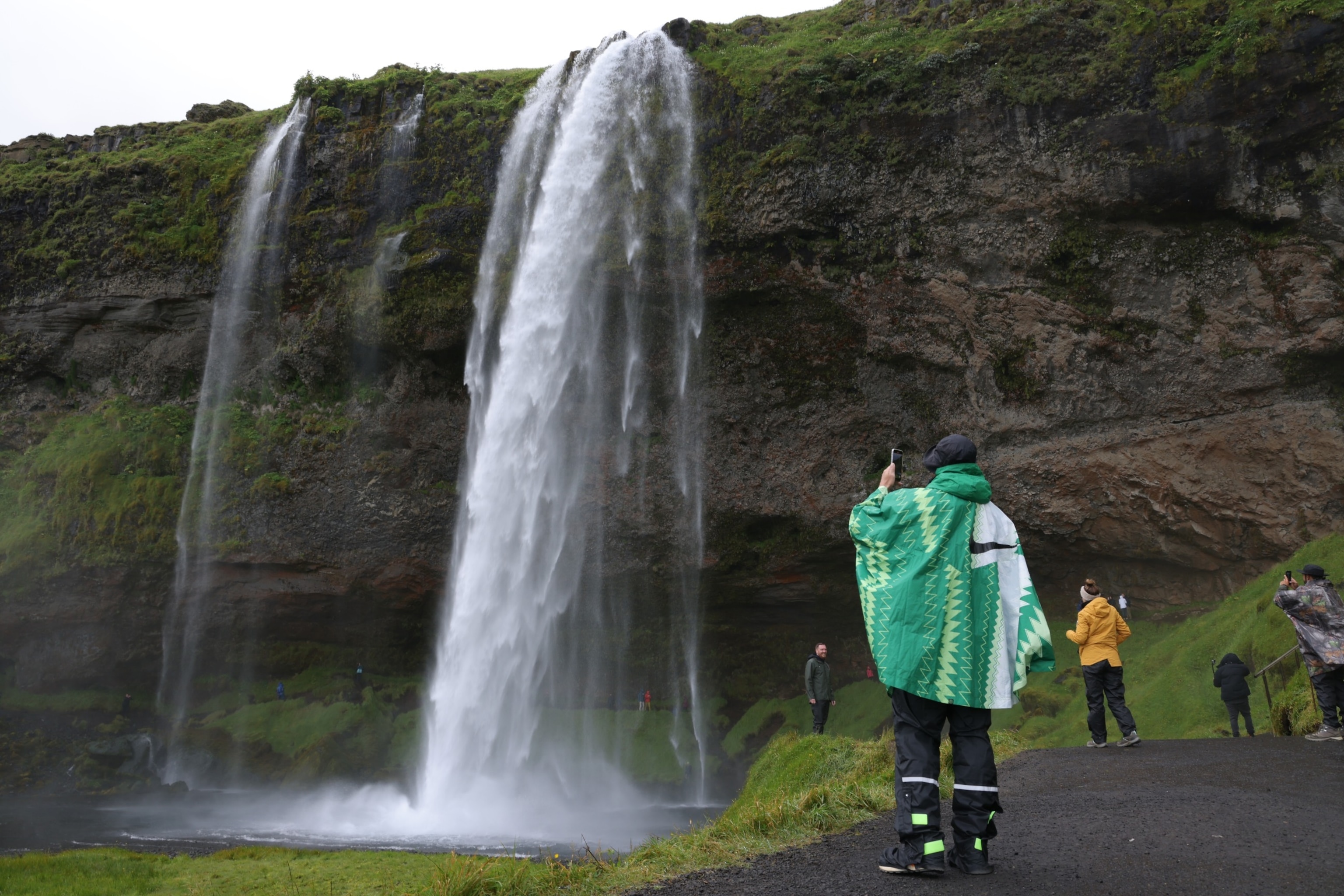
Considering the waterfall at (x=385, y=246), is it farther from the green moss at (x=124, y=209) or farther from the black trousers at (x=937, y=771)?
the black trousers at (x=937, y=771)

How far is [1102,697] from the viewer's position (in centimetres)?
979

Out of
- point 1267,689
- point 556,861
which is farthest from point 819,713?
point 556,861

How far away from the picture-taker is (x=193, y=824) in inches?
755

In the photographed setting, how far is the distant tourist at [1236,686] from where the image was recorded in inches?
439

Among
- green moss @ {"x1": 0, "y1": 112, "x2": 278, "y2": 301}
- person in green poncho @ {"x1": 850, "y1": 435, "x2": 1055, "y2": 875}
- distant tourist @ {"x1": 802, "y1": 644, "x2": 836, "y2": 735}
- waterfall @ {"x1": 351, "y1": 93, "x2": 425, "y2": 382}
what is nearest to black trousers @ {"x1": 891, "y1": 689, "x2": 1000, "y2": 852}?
person in green poncho @ {"x1": 850, "y1": 435, "x2": 1055, "y2": 875}

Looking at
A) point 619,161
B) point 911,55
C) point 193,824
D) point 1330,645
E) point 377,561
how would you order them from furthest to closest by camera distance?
point 377,561 → point 619,161 → point 911,55 → point 193,824 → point 1330,645

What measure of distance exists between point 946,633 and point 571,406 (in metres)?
18.5

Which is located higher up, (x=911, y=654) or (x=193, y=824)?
(x=911, y=654)

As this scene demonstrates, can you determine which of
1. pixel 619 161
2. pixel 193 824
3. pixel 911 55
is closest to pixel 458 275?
pixel 619 161

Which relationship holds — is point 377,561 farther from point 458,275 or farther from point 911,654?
point 911,654

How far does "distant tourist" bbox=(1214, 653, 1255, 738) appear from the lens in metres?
11.2

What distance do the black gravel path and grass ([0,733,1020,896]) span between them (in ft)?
1.13

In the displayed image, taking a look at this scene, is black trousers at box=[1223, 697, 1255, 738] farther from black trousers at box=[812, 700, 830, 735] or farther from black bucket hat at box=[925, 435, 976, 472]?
black bucket hat at box=[925, 435, 976, 472]

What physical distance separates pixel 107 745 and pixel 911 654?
27.6 m
